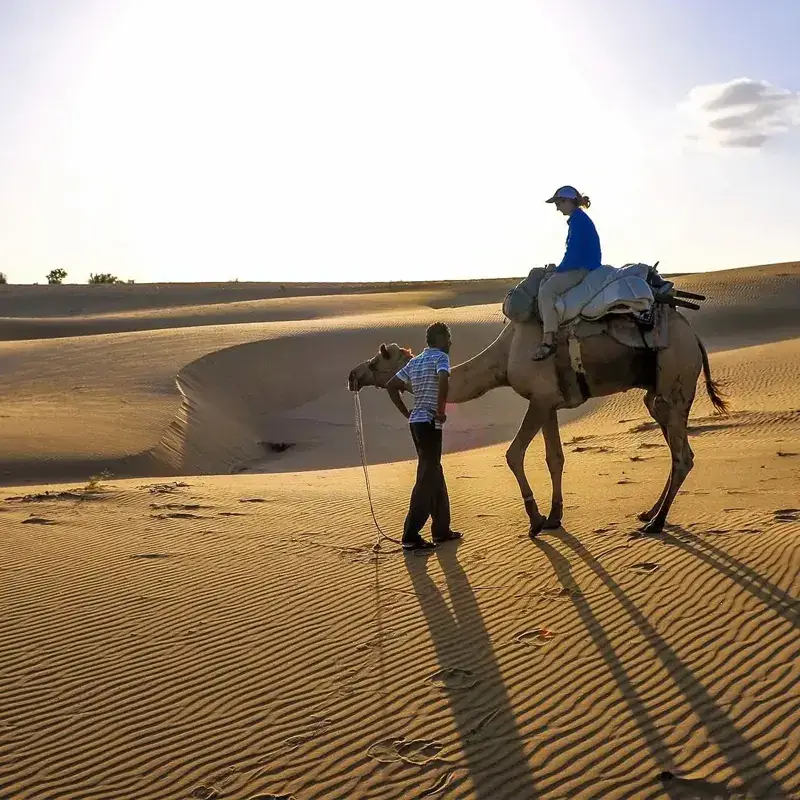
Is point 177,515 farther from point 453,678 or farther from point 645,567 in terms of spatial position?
point 453,678

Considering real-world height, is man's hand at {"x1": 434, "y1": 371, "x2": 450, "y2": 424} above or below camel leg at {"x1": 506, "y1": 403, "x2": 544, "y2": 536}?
above

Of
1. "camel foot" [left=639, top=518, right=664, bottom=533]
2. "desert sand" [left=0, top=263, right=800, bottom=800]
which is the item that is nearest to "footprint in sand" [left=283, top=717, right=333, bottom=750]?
"desert sand" [left=0, top=263, right=800, bottom=800]

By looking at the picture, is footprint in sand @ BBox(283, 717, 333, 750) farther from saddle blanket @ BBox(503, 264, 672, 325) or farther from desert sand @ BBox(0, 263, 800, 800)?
saddle blanket @ BBox(503, 264, 672, 325)

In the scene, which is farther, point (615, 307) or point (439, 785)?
point (615, 307)

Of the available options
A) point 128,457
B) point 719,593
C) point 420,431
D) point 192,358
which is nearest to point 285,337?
point 192,358

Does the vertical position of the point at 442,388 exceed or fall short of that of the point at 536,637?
it exceeds it

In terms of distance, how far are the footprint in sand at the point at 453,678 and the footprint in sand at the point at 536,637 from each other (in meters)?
0.58

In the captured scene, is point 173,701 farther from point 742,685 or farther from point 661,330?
point 661,330

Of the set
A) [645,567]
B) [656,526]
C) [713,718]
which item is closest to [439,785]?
[713,718]

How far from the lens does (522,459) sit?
363 inches

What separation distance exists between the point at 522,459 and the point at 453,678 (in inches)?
143

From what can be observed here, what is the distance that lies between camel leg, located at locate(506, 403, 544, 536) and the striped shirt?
3.28ft

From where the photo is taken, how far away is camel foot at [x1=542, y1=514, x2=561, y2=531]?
9484mm

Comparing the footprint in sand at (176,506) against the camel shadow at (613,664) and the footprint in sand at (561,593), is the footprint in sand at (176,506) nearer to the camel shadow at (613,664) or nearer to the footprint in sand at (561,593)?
the camel shadow at (613,664)
